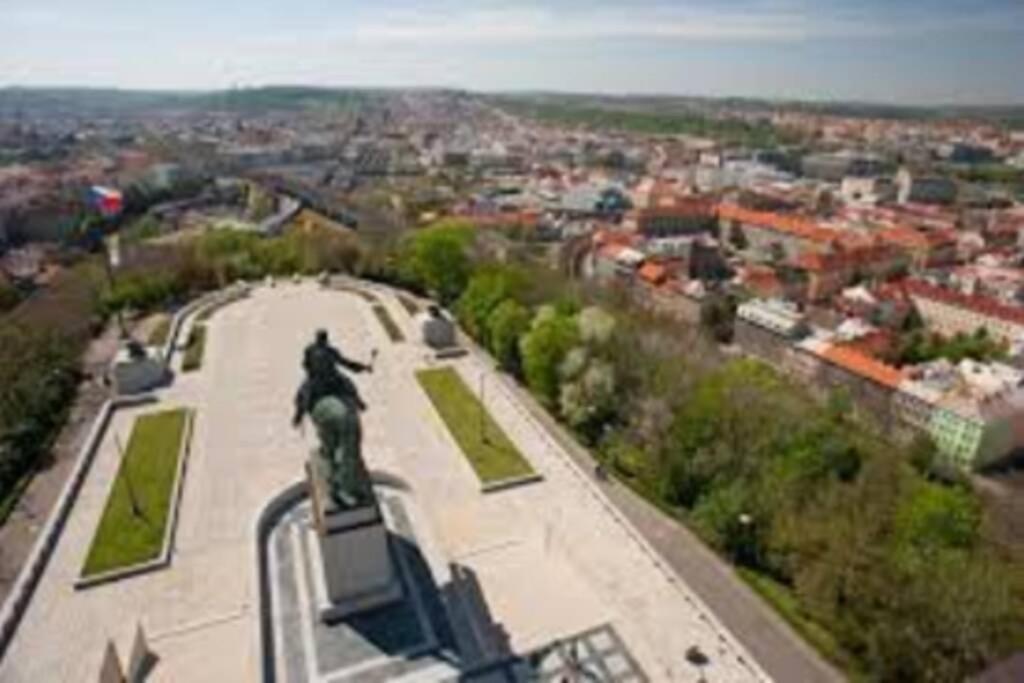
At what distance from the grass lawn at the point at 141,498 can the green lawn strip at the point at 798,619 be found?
2015 centimetres

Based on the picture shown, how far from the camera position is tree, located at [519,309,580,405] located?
38625 millimetres

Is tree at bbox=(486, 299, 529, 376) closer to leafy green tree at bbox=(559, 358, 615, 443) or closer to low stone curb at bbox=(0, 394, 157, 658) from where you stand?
leafy green tree at bbox=(559, 358, 615, 443)

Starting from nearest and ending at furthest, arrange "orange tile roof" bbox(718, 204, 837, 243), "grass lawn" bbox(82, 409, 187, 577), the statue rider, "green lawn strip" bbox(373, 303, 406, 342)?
1. the statue rider
2. "grass lawn" bbox(82, 409, 187, 577)
3. "green lawn strip" bbox(373, 303, 406, 342)
4. "orange tile roof" bbox(718, 204, 837, 243)

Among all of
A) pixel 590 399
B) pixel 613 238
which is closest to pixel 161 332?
pixel 590 399

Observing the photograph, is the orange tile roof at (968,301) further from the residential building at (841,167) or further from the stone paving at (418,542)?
the residential building at (841,167)

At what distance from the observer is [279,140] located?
193 meters

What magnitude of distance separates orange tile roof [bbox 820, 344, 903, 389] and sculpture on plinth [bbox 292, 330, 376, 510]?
40467 millimetres

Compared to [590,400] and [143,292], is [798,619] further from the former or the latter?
[143,292]

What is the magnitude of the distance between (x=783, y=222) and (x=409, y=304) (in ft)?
189

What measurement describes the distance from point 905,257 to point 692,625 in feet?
248

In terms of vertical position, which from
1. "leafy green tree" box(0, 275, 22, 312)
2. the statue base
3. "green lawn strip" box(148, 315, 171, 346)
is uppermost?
the statue base

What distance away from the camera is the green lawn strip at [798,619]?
22844 mm

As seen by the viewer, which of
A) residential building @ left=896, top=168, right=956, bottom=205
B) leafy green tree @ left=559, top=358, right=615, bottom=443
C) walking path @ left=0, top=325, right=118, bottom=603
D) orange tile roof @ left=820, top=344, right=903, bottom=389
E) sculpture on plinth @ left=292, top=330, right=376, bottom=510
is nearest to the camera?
sculpture on plinth @ left=292, top=330, right=376, bottom=510

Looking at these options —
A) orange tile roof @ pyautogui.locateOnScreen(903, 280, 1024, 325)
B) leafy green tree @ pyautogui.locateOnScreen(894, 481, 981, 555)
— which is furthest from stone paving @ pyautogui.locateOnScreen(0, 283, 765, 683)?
orange tile roof @ pyautogui.locateOnScreen(903, 280, 1024, 325)
